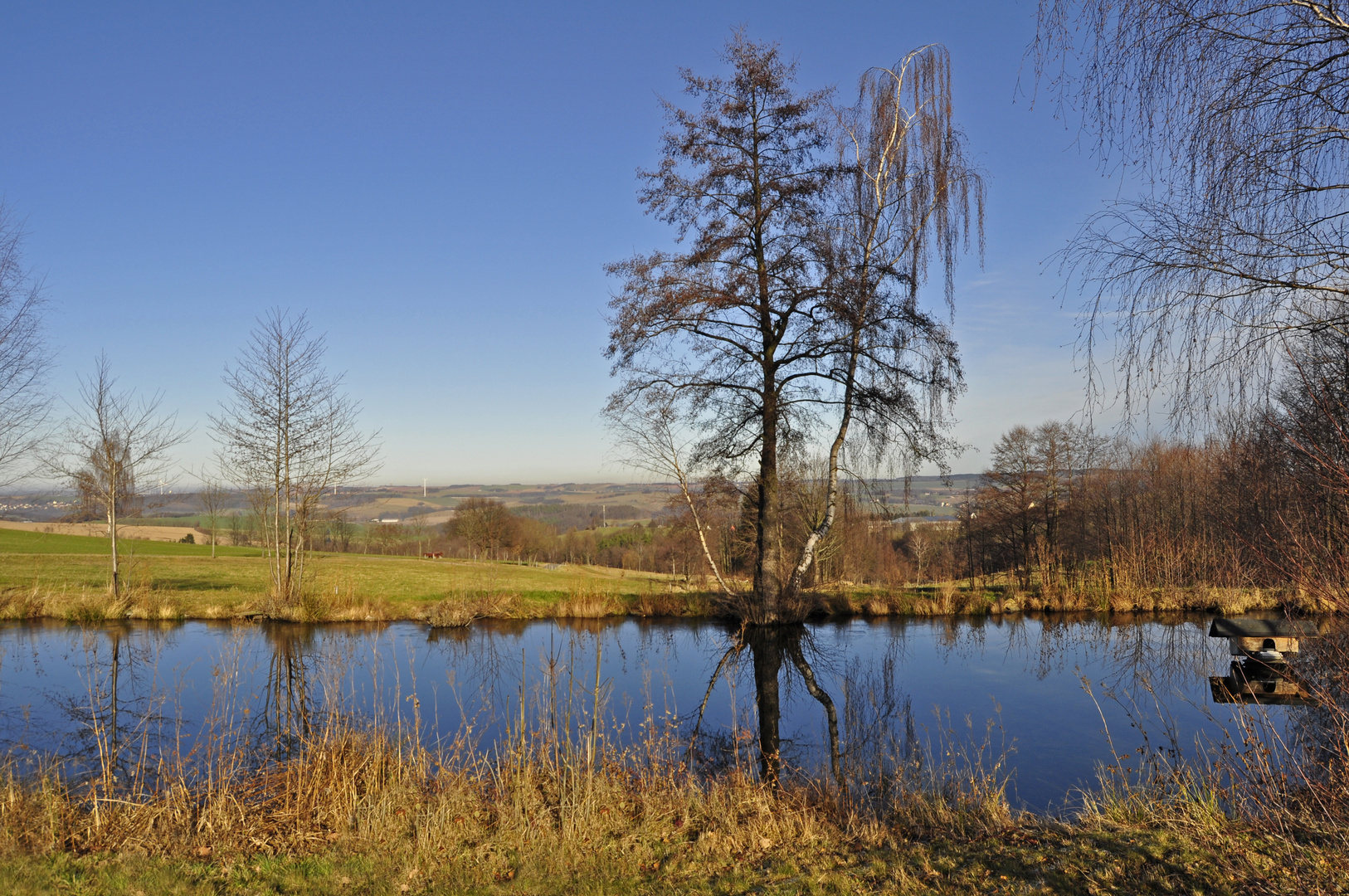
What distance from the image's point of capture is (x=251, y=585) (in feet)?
73.7

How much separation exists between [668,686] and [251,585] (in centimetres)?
1683

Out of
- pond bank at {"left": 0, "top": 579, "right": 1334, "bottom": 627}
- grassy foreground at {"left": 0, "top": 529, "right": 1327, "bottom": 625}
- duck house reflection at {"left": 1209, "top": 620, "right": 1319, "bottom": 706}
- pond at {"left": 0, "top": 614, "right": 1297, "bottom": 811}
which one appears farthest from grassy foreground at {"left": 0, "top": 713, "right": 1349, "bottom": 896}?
grassy foreground at {"left": 0, "top": 529, "right": 1327, "bottom": 625}

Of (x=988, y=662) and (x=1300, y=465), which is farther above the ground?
(x=1300, y=465)

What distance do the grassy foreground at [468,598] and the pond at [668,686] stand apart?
0.89 meters

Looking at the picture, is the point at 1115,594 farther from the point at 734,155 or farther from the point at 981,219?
the point at 734,155

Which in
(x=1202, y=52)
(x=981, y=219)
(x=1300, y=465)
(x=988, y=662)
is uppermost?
(x=981, y=219)

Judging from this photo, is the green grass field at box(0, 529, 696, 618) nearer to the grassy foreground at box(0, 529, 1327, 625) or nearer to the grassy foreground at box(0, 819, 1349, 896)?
the grassy foreground at box(0, 529, 1327, 625)

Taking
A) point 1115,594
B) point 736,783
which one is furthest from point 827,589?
point 736,783

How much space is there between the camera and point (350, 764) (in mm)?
6395

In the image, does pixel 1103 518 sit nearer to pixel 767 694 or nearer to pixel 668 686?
pixel 767 694

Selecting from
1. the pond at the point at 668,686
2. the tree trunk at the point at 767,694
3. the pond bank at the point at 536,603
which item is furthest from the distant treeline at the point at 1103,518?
the tree trunk at the point at 767,694

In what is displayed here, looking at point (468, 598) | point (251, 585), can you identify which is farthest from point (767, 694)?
point (251, 585)

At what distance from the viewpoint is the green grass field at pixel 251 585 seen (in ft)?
58.6

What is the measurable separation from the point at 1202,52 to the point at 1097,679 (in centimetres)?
1065
